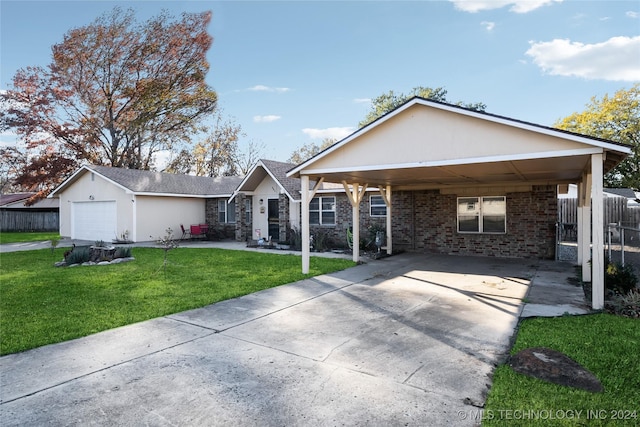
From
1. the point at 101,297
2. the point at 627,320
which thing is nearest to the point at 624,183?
the point at 627,320

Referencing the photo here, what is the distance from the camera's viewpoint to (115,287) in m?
8.48

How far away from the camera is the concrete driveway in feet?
10.8

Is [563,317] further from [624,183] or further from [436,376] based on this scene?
[624,183]

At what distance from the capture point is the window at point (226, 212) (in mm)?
20969

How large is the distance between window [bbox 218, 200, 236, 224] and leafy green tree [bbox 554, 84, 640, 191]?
78.8 feet

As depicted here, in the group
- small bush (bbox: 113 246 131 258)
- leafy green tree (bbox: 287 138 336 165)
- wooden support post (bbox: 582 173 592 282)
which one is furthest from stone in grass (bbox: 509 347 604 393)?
leafy green tree (bbox: 287 138 336 165)

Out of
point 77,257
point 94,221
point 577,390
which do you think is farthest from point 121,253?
point 577,390

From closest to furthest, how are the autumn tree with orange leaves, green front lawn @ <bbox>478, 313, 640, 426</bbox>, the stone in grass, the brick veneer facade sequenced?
green front lawn @ <bbox>478, 313, 640, 426</bbox> → the stone in grass → the brick veneer facade → the autumn tree with orange leaves

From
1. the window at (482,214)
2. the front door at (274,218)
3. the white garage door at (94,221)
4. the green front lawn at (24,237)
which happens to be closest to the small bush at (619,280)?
the window at (482,214)

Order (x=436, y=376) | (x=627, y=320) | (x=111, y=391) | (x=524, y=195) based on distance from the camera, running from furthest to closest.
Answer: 1. (x=524, y=195)
2. (x=627, y=320)
3. (x=436, y=376)
4. (x=111, y=391)

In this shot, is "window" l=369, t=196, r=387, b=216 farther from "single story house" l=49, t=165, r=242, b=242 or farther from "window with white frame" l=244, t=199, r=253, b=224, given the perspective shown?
"single story house" l=49, t=165, r=242, b=242

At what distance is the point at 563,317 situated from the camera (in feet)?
19.7

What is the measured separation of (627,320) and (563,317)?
0.87 metres

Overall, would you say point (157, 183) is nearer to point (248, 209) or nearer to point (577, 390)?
point (248, 209)
